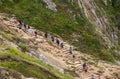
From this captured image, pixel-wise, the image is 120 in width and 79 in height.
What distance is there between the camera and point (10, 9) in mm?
64688

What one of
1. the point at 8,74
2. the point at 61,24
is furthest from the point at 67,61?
the point at 8,74

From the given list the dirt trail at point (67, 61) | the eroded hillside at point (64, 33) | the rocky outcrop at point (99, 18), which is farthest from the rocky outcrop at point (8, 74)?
the rocky outcrop at point (99, 18)

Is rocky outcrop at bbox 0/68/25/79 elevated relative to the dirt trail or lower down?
lower down

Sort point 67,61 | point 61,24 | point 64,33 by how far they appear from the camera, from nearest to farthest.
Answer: point 67,61 < point 64,33 < point 61,24

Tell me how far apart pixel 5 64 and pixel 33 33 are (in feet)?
106

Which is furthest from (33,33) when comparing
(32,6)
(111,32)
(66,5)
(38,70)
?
(111,32)

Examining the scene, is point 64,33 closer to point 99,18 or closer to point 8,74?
point 99,18

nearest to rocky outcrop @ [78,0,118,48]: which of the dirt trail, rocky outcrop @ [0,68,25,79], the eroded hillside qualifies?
the eroded hillside

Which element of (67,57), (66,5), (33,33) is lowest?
(67,57)

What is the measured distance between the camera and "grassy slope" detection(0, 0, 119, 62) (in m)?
61.7

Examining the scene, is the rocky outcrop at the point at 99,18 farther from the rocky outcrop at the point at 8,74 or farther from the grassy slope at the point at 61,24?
the rocky outcrop at the point at 8,74

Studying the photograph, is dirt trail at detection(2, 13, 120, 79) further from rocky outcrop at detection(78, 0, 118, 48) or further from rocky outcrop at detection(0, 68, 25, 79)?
rocky outcrop at detection(78, 0, 118, 48)

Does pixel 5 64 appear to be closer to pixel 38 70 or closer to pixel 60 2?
pixel 38 70

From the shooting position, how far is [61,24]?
6612cm
